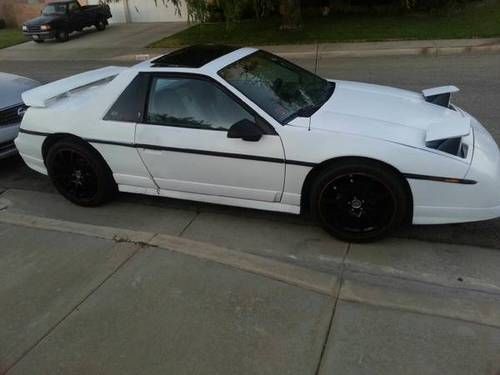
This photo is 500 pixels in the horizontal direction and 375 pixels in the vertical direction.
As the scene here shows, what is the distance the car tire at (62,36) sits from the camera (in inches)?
760

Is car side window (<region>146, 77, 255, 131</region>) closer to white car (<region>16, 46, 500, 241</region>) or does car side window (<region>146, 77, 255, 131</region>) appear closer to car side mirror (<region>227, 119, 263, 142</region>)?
white car (<region>16, 46, 500, 241</region>)

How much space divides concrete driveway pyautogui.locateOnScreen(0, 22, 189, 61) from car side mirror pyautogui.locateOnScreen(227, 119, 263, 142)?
12.3 m

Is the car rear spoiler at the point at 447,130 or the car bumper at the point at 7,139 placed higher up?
the car rear spoiler at the point at 447,130

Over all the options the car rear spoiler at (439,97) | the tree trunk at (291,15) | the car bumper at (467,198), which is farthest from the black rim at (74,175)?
the tree trunk at (291,15)

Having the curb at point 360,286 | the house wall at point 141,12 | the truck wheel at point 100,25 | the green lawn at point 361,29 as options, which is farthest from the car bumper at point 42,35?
the curb at point 360,286

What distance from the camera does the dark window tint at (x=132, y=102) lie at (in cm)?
436

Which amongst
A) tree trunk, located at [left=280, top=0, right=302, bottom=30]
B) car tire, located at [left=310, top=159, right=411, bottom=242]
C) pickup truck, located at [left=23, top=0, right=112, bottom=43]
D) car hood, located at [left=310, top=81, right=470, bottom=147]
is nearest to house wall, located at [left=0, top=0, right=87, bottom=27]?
pickup truck, located at [left=23, top=0, right=112, bottom=43]

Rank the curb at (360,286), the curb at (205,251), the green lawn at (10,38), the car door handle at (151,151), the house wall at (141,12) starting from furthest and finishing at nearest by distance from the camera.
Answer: the house wall at (141,12)
the green lawn at (10,38)
the car door handle at (151,151)
the curb at (205,251)
the curb at (360,286)

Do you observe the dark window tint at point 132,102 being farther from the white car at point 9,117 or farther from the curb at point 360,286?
the white car at point 9,117

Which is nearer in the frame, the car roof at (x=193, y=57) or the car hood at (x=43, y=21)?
the car roof at (x=193, y=57)

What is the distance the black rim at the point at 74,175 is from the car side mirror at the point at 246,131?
1601mm

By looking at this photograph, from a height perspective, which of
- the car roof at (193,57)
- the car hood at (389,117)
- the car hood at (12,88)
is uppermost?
the car roof at (193,57)

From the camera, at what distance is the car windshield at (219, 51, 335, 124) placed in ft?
13.1


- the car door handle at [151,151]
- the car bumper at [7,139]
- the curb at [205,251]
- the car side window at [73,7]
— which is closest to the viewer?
the curb at [205,251]
